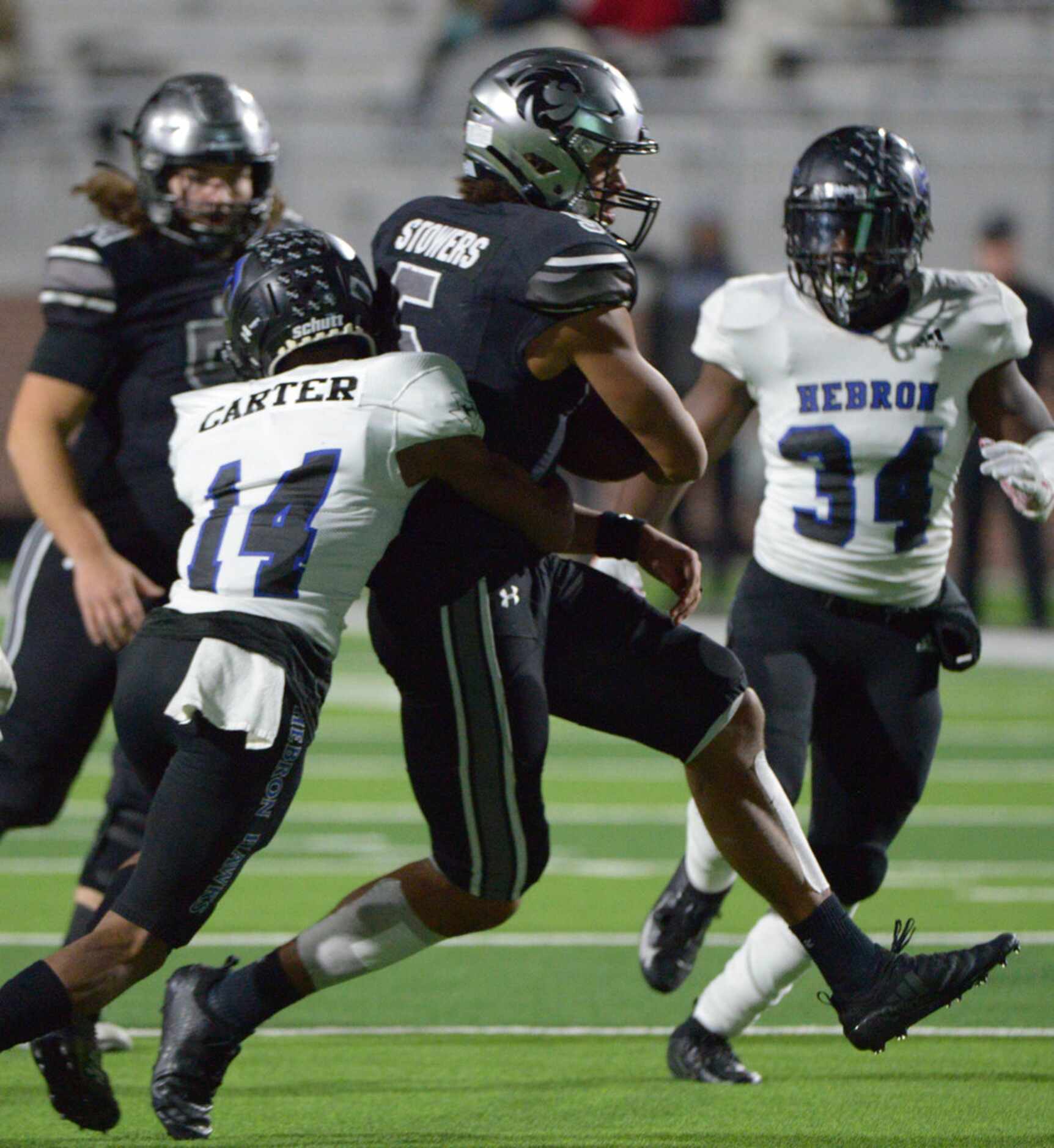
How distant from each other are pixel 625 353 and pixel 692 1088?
4.56 ft

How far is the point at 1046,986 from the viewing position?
449cm

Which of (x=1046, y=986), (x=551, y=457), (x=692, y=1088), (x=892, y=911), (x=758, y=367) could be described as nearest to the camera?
(x=551, y=457)

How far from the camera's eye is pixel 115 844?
12.9 feet

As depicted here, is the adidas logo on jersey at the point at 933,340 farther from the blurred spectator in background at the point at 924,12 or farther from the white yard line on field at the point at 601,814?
the blurred spectator in background at the point at 924,12

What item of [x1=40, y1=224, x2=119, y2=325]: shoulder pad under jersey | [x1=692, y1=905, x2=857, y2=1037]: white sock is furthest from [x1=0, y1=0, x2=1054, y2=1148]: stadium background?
[x1=40, y1=224, x2=119, y2=325]: shoulder pad under jersey

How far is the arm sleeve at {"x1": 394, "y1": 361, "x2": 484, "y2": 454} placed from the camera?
3.03m

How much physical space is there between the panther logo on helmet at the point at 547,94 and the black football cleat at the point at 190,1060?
145 cm

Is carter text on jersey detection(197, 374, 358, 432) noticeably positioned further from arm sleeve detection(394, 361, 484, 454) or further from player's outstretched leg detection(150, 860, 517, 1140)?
player's outstretched leg detection(150, 860, 517, 1140)

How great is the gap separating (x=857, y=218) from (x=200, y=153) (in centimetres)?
130

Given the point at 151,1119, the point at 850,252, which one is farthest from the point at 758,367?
the point at 151,1119

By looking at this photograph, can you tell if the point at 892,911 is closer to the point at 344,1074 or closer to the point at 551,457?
the point at 344,1074

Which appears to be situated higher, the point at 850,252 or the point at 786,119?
the point at 850,252

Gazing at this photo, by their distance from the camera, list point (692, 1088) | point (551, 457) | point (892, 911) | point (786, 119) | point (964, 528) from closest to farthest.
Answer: point (551, 457) < point (692, 1088) < point (892, 911) < point (964, 528) < point (786, 119)

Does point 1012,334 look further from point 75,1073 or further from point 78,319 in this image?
point 75,1073
